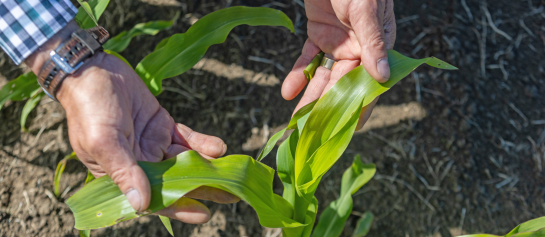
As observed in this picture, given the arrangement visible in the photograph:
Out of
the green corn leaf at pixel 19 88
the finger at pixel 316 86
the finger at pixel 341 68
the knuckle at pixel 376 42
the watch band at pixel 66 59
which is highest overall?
the watch band at pixel 66 59

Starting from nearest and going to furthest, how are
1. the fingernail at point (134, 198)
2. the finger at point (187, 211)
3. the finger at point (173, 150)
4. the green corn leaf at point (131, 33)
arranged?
1. the fingernail at point (134, 198)
2. the finger at point (187, 211)
3. the finger at point (173, 150)
4. the green corn leaf at point (131, 33)

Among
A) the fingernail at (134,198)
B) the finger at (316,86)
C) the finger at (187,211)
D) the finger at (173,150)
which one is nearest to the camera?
the fingernail at (134,198)

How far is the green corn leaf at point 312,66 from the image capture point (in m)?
1.36

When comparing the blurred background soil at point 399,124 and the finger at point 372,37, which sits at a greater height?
the finger at point 372,37

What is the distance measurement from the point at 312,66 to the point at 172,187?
2.47ft

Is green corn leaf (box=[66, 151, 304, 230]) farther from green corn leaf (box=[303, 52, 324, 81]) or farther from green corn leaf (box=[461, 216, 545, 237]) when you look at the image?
green corn leaf (box=[461, 216, 545, 237])

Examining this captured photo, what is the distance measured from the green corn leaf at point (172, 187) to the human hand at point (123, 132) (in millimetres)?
44

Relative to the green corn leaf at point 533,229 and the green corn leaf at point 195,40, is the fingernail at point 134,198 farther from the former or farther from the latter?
the green corn leaf at point 533,229

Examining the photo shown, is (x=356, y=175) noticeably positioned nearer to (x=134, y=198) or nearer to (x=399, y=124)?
(x=399, y=124)

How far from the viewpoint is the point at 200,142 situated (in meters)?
1.17

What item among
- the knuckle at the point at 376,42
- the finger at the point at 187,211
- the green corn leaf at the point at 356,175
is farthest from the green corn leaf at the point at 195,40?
the green corn leaf at the point at 356,175

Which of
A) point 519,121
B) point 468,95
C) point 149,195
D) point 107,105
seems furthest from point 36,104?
point 519,121

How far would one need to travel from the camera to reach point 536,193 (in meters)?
1.72

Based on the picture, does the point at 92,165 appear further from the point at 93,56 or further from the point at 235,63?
the point at 235,63
